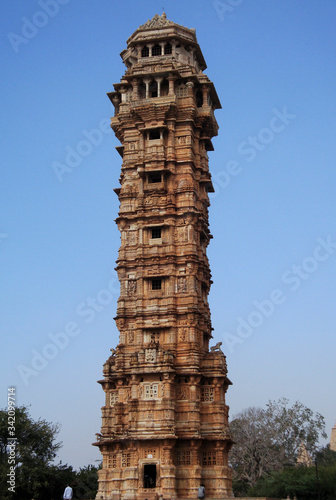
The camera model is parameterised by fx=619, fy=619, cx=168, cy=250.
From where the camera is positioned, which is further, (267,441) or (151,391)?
(267,441)

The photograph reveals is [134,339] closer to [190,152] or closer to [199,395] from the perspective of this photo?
[199,395]

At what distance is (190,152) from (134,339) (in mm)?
13472

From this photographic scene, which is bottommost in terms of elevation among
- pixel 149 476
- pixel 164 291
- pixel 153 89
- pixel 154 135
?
pixel 149 476

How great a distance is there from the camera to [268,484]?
4406 cm

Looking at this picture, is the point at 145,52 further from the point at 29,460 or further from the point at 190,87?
the point at 29,460

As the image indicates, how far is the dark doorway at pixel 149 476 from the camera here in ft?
120

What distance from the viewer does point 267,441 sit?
5534cm

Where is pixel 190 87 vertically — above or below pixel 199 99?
below

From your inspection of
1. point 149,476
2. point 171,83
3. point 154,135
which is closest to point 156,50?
point 171,83

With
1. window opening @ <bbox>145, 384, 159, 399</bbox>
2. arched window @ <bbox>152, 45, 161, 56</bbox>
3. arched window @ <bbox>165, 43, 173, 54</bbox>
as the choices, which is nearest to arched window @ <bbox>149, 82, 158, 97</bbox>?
arched window @ <bbox>152, 45, 161, 56</bbox>

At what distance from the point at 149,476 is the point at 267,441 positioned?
21226mm

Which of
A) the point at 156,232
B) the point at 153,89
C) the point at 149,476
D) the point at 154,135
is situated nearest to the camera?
the point at 149,476

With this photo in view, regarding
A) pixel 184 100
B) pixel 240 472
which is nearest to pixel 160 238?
pixel 184 100

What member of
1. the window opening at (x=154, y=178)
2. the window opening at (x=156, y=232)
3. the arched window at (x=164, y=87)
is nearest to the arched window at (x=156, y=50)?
the arched window at (x=164, y=87)
